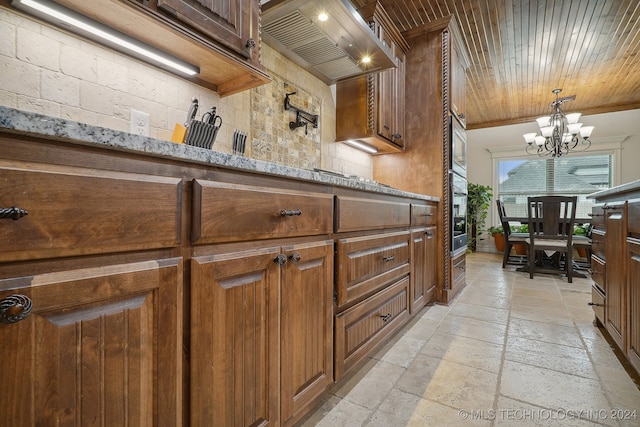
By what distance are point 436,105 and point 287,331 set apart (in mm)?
2377

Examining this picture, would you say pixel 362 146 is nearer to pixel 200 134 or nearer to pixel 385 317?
pixel 385 317

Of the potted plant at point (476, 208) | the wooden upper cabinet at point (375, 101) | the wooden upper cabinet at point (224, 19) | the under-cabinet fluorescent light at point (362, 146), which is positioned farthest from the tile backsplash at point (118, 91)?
the potted plant at point (476, 208)

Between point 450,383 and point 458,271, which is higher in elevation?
point 458,271

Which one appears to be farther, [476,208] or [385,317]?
[476,208]

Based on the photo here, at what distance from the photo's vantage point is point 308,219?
1033mm

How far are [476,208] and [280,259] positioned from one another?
5.82 meters

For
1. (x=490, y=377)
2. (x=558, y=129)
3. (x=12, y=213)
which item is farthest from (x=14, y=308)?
(x=558, y=129)

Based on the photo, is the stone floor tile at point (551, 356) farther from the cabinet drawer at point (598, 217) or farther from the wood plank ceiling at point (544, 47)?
the wood plank ceiling at point (544, 47)

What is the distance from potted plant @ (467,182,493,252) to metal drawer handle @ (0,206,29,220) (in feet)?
20.5

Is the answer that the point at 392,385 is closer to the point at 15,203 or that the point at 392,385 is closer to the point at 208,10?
the point at 15,203

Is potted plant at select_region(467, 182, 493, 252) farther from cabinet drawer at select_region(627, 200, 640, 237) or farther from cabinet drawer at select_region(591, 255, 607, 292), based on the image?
cabinet drawer at select_region(627, 200, 640, 237)

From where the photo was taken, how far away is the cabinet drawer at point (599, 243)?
1779 millimetres

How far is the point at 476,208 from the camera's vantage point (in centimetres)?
578

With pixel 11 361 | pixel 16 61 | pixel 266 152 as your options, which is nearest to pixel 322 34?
pixel 266 152
